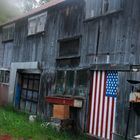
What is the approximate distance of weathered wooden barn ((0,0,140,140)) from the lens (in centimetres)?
1282

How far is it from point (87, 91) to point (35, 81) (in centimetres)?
588

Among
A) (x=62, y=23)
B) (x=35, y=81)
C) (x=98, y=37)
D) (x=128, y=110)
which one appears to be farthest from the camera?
(x=35, y=81)

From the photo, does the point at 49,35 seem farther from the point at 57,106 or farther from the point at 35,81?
the point at 57,106

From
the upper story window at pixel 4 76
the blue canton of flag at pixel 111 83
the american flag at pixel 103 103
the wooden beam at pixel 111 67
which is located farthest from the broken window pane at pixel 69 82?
the upper story window at pixel 4 76

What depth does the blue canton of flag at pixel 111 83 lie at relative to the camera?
13.4 m

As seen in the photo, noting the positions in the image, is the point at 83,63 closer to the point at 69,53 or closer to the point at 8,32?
the point at 69,53

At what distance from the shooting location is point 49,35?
61.2 feet

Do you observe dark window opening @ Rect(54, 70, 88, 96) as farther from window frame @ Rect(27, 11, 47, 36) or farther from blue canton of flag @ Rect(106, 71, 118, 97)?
window frame @ Rect(27, 11, 47, 36)

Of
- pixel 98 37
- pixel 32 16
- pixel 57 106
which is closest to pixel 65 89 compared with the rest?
pixel 57 106

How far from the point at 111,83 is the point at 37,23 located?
26.0 feet

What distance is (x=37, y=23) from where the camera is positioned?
20109 mm

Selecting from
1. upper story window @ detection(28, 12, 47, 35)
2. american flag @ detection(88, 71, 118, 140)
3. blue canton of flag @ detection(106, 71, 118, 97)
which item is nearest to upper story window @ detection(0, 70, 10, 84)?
upper story window @ detection(28, 12, 47, 35)

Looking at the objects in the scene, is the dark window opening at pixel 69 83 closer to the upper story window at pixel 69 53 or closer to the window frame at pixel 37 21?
the upper story window at pixel 69 53

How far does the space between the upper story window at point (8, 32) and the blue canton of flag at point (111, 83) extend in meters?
11.1
